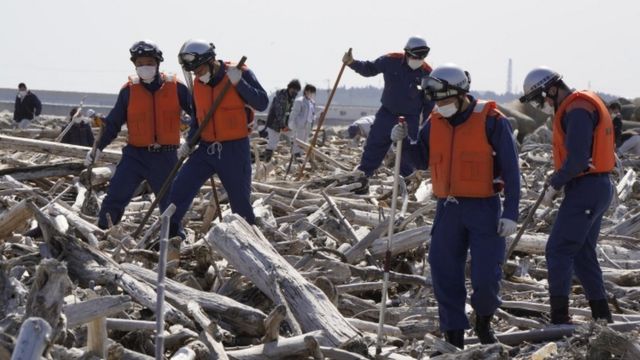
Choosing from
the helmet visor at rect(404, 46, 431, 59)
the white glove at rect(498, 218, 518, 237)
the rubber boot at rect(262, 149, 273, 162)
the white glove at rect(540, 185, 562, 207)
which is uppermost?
the helmet visor at rect(404, 46, 431, 59)

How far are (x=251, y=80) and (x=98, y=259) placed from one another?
104 inches

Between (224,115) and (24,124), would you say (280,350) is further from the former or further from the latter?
(24,124)

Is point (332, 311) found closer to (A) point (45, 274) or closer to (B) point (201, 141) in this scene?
(A) point (45, 274)

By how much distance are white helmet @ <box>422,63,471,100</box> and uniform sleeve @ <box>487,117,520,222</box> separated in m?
0.28

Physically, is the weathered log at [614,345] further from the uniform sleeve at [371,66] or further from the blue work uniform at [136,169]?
the uniform sleeve at [371,66]

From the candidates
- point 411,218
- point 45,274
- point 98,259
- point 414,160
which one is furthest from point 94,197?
point 45,274

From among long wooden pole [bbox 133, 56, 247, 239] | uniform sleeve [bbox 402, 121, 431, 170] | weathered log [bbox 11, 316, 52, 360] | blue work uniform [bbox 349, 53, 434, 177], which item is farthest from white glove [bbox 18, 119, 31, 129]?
weathered log [bbox 11, 316, 52, 360]

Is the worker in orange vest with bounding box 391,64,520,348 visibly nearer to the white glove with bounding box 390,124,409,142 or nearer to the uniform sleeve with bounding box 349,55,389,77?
the white glove with bounding box 390,124,409,142

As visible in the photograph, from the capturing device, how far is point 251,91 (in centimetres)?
1005

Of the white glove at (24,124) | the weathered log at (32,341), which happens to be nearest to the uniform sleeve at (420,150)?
the weathered log at (32,341)

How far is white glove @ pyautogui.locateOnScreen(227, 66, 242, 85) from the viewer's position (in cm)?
988

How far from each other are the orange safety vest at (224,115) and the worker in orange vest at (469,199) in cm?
276

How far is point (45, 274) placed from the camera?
5.42 meters

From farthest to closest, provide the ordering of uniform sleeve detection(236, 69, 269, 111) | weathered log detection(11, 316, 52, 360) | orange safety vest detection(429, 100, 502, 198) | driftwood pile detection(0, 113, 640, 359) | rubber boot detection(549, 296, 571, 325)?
uniform sleeve detection(236, 69, 269, 111) → rubber boot detection(549, 296, 571, 325) → orange safety vest detection(429, 100, 502, 198) → driftwood pile detection(0, 113, 640, 359) → weathered log detection(11, 316, 52, 360)
